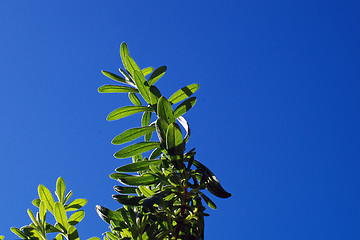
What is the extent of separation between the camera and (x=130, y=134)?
5.99 feet

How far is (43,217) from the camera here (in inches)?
64.2

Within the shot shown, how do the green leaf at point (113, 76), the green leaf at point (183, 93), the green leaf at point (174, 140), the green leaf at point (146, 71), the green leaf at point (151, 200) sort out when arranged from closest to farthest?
the green leaf at point (151, 200)
the green leaf at point (174, 140)
the green leaf at point (183, 93)
the green leaf at point (113, 76)
the green leaf at point (146, 71)

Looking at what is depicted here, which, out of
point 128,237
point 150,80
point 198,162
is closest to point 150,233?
point 128,237

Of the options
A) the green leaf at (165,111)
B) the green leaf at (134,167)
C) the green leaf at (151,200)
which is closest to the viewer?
the green leaf at (151,200)

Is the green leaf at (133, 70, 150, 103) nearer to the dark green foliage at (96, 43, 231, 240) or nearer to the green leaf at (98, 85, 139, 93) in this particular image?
the dark green foliage at (96, 43, 231, 240)

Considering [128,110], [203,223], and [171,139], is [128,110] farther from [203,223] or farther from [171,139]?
[203,223]

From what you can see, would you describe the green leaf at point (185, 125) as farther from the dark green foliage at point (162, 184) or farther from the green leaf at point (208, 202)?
the green leaf at point (208, 202)

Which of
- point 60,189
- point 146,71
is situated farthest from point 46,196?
point 146,71

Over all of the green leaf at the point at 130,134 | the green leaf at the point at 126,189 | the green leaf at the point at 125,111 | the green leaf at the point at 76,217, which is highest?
the green leaf at the point at 125,111

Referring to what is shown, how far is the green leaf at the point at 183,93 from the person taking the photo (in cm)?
193

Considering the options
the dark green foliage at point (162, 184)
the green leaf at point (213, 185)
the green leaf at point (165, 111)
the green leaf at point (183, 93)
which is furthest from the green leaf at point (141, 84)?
the green leaf at point (213, 185)

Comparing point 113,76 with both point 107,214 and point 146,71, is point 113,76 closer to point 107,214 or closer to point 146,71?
point 146,71

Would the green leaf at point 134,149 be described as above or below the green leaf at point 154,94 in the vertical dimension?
below

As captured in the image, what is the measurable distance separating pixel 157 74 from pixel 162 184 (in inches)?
25.6
